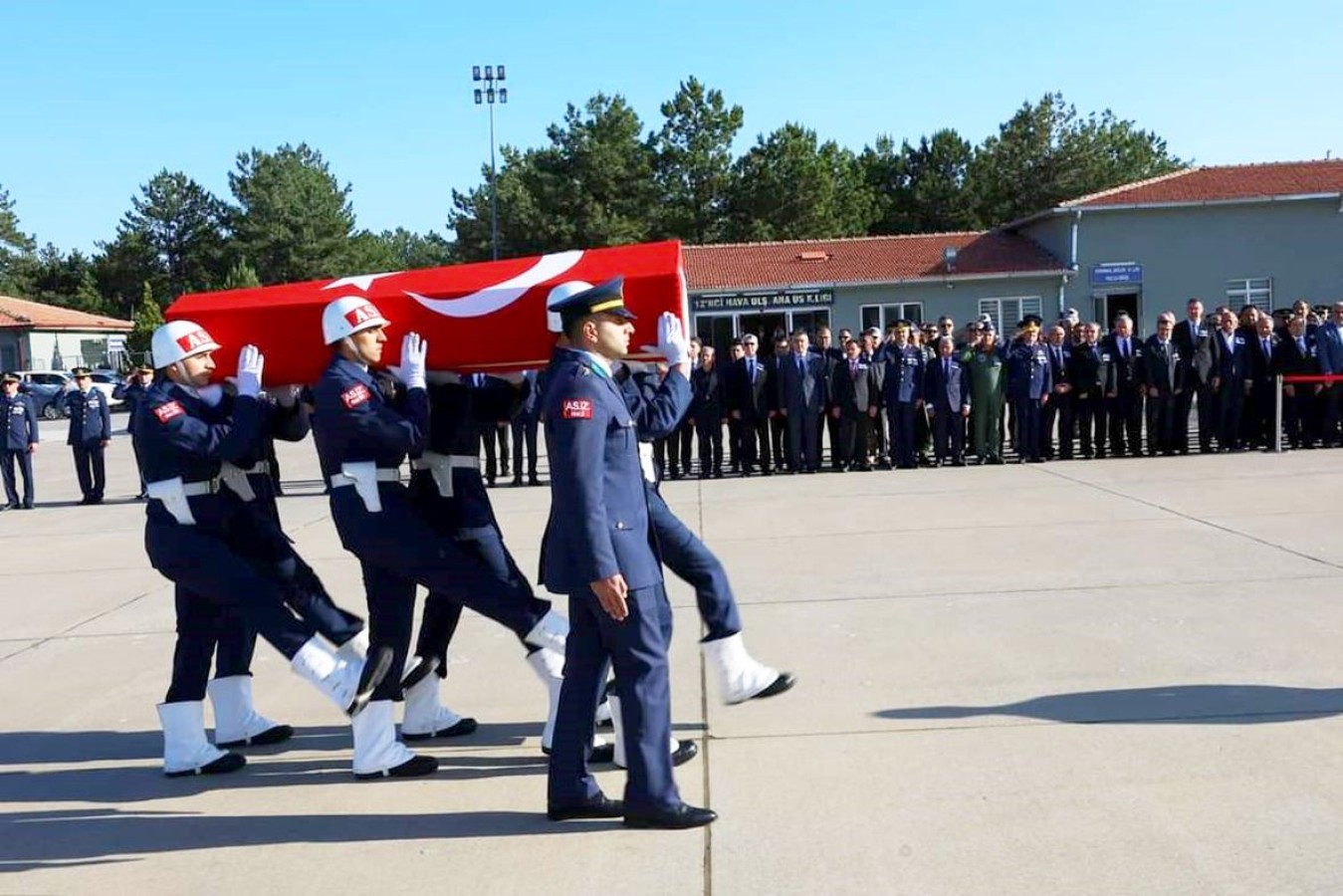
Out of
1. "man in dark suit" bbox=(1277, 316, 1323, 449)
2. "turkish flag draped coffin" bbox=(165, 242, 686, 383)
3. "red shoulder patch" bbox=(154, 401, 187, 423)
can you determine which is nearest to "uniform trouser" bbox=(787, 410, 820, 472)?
"man in dark suit" bbox=(1277, 316, 1323, 449)

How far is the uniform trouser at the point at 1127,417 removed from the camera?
14820mm

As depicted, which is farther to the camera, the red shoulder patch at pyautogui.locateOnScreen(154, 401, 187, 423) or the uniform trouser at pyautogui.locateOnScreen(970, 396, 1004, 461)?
the uniform trouser at pyautogui.locateOnScreen(970, 396, 1004, 461)

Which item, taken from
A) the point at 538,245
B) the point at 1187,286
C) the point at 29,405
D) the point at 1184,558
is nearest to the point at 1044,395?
the point at 1184,558

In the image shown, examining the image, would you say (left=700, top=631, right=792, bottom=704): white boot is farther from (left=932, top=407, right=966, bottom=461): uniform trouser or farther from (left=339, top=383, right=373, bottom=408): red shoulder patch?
(left=932, top=407, right=966, bottom=461): uniform trouser

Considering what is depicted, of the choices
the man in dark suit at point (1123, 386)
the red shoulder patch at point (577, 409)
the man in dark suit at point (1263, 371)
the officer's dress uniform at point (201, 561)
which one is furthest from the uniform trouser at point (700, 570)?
the man in dark suit at point (1263, 371)

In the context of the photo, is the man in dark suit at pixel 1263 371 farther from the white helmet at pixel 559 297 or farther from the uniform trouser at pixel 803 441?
the white helmet at pixel 559 297

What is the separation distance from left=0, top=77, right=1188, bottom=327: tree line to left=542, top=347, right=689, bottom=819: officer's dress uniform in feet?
144

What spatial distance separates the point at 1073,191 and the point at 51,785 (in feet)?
184

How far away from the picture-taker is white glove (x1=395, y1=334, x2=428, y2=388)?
15.6 feet

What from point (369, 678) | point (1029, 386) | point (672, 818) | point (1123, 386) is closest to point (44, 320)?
point (1029, 386)

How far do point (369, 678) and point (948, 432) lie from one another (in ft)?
37.1

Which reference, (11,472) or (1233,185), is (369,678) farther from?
(1233,185)

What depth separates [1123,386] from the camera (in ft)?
48.6

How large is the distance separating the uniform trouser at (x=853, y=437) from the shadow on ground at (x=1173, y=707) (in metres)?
9.69
